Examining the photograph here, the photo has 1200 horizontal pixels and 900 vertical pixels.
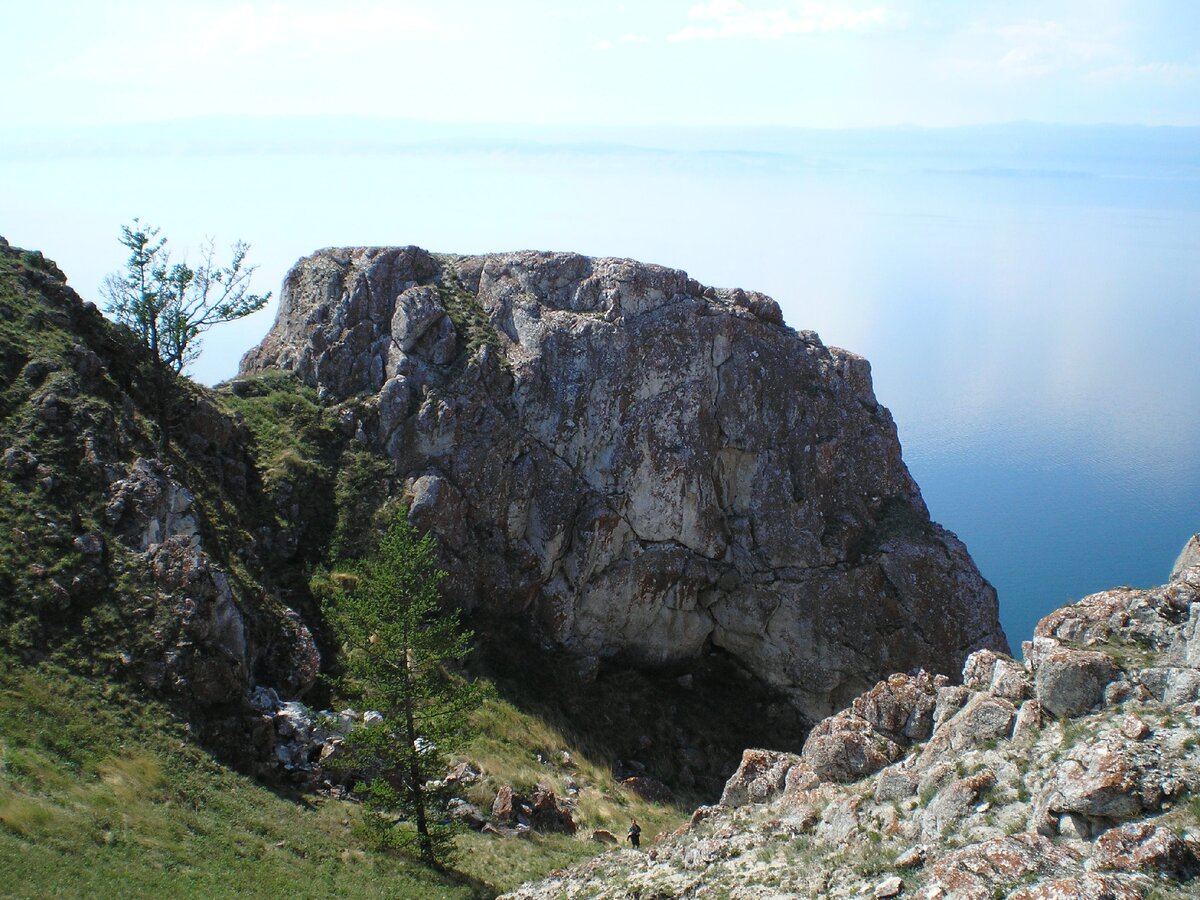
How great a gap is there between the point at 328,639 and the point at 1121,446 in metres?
103

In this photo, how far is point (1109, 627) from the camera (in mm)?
19000

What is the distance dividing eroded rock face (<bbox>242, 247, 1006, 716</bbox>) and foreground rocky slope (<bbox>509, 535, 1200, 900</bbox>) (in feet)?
54.3

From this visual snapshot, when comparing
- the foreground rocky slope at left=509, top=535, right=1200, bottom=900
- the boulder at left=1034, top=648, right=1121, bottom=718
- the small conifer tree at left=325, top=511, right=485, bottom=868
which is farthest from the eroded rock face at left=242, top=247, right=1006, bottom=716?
the boulder at left=1034, top=648, right=1121, bottom=718

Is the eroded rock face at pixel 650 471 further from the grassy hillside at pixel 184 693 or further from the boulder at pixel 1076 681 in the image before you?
the boulder at pixel 1076 681

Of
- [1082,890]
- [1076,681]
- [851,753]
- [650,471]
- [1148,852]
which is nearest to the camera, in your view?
[1082,890]

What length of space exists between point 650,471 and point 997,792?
80.3 ft

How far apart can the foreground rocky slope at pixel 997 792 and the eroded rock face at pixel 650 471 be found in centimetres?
1654

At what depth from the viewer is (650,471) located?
130 ft

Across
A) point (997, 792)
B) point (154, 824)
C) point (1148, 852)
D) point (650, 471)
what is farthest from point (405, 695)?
point (650, 471)

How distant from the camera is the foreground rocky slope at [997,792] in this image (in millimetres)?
13430

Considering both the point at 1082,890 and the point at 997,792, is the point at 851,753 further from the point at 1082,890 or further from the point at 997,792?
the point at 1082,890

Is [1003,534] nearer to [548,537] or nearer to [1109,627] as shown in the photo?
[548,537]

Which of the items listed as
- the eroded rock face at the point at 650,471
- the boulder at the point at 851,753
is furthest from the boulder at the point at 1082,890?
the eroded rock face at the point at 650,471

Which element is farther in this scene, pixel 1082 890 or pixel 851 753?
pixel 851 753
